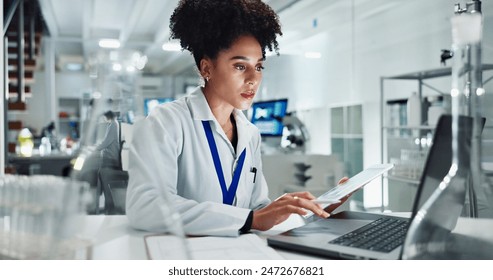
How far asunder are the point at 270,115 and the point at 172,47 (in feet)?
7.17

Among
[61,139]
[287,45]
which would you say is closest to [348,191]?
[61,139]

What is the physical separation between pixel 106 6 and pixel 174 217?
2.41ft

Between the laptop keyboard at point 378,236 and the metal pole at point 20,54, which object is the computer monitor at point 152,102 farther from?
the metal pole at point 20,54

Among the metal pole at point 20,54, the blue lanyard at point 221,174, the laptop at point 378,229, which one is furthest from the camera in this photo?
the metal pole at point 20,54

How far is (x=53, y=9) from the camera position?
124cm

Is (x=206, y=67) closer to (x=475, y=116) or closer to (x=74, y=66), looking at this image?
(x=74, y=66)

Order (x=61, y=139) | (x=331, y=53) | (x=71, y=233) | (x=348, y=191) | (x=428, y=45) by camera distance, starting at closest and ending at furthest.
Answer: (x=71, y=233), (x=348, y=191), (x=61, y=139), (x=428, y=45), (x=331, y=53)

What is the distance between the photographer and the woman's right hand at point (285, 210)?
772mm

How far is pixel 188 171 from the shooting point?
97cm

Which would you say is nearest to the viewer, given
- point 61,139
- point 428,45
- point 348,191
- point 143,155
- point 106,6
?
point 348,191

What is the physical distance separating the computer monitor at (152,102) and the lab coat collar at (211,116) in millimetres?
59

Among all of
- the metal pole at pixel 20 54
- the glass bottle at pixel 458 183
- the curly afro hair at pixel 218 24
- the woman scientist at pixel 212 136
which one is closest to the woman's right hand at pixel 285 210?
the woman scientist at pixel 212 136

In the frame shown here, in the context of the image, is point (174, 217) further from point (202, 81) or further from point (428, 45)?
point (428, 45)

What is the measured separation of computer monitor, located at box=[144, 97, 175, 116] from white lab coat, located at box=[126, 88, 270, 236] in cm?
1
